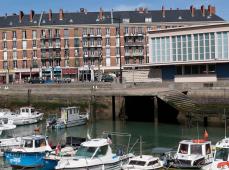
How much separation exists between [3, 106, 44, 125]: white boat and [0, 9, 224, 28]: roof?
4685 cm

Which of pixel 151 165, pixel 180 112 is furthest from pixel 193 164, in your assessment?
pixel 180 112

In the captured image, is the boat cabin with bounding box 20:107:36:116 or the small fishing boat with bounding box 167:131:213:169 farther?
the boat cabin with bounding box 20:107:36:116

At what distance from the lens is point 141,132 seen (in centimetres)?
5038

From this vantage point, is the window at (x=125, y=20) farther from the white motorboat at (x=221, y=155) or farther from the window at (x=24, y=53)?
the white motorboat at (x=221, y=155)

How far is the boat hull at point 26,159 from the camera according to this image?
105ft

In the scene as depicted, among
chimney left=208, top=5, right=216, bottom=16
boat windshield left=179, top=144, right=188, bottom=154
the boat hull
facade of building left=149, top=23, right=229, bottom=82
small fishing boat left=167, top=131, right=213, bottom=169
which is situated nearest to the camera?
small fishing boat left=167, top=131, right=213, bottom=169

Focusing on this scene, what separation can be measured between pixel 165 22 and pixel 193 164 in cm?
7709

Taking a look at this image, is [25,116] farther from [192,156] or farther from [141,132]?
[192,156]

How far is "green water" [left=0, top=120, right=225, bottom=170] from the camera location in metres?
43.5

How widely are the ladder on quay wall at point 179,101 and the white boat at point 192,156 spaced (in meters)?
23.5

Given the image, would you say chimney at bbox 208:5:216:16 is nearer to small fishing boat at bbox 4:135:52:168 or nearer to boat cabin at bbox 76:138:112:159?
small fishing boat at bbox 4:135:52:168

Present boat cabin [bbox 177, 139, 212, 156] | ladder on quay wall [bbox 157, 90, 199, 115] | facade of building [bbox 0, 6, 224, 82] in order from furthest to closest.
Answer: facade of building [bbox 0, 6, 224, 82] < ladder on quay wall [bbox 157, 90, 199, 115] < boat cabin [bbox 177, 139, 212, 156]

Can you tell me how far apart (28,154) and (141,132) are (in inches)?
781

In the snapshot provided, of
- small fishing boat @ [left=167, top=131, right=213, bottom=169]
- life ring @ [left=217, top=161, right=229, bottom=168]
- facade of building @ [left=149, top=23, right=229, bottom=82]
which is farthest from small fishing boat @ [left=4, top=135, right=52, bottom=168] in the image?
facade of building @ [left=149, top=23, right=229, bottom=82]
